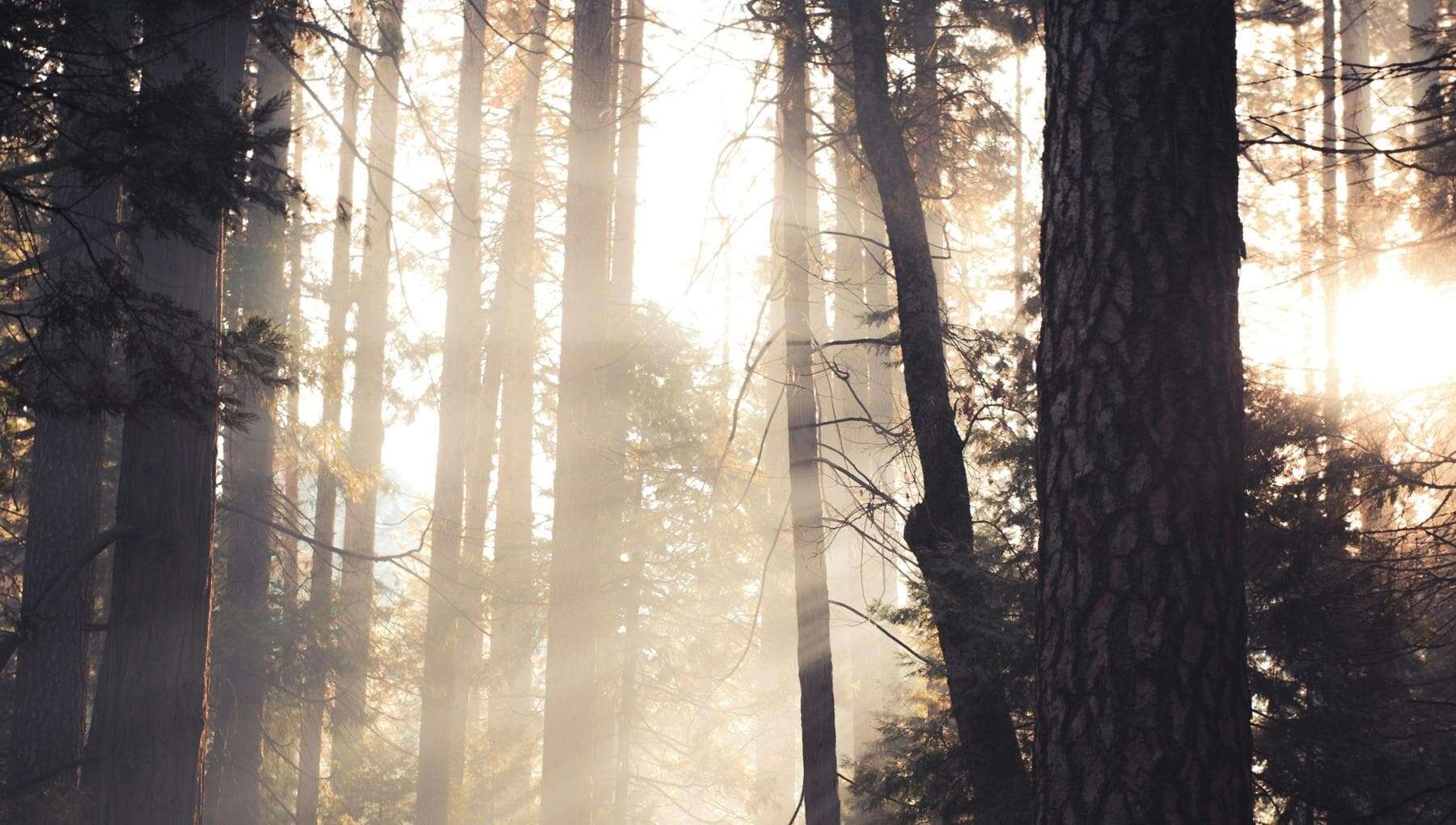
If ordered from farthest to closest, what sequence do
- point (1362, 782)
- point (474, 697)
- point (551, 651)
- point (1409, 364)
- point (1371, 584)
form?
1. point (474, 697)
2. point (551, 651)
3. point (1409, 364)
4. point (1371, 584)
5. point (1362, 782)

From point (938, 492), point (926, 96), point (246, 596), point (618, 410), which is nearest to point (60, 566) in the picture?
point (246, 596)

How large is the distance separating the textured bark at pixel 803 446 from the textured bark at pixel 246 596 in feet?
31.2

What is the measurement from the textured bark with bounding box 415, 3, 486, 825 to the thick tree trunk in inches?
197

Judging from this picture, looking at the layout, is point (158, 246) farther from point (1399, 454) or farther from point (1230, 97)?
point (1399, 454)

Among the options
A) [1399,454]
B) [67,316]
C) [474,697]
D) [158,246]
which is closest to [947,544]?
[1399,454]

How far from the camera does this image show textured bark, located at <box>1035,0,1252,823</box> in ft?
9.55

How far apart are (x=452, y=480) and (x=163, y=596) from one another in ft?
30.1

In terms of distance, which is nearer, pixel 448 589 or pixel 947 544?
pixel 947 544

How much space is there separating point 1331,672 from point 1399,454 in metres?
2.21

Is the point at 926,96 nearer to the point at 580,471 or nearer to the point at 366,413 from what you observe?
the point at 580,471

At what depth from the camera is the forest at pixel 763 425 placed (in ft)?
10.4

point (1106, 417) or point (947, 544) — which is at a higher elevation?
point (1106, 417)

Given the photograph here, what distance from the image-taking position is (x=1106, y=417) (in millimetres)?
3141

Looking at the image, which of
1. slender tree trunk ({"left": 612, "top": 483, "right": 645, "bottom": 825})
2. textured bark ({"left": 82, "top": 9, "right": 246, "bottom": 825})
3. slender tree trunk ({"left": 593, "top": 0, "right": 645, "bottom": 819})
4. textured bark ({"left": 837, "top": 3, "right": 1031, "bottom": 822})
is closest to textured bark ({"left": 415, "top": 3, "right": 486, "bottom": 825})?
slender tree trunk ({"left": 593, "top": 0, "right": 645, "bottom": 819})
